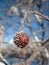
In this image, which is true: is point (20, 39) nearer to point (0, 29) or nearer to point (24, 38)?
point (24, 38)

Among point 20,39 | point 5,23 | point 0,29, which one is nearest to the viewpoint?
point 20,39

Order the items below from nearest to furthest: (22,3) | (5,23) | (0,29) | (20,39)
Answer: (20,39) → (0,29) → (5,23) → (22,3)

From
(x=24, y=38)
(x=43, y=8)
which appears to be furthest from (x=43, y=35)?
(x=24, y=38)

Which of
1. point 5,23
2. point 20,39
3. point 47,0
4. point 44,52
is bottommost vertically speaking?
point 20,39

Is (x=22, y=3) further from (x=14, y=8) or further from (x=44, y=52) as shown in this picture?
(x=44, y=52)

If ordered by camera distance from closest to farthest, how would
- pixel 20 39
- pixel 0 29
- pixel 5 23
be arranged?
pixel 20 39 < pixel 0 29 < pixel 5 23

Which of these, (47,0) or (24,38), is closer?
(24,38)

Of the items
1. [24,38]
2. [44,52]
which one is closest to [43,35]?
[44,52]

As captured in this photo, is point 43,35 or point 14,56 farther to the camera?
point 14,56

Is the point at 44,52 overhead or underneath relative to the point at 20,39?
overhead
